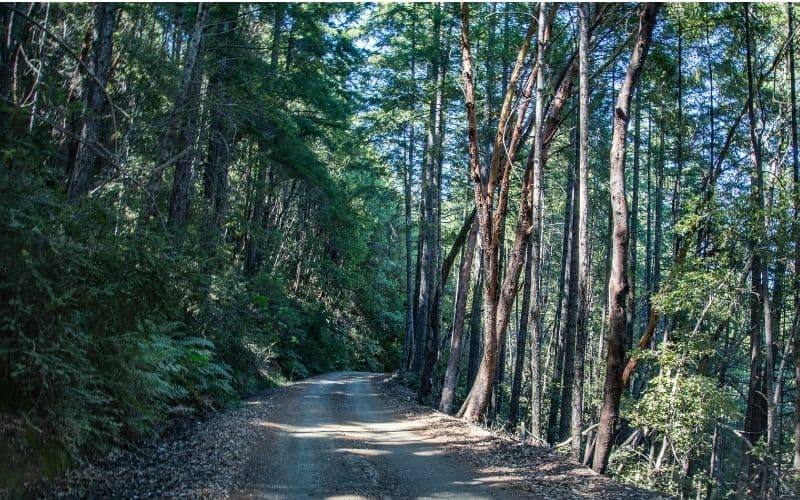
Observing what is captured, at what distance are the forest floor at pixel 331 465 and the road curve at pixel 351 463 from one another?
2 cm

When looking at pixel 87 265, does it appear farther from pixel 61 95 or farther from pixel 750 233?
pixel 750 233

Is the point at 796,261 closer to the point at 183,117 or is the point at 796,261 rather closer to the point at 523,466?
the point at 523,466

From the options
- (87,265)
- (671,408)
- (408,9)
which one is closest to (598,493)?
(671,408)

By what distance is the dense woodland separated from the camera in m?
6.26

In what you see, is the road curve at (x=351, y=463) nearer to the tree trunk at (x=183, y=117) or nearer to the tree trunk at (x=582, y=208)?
the tree trunk at (x=582, y=208)

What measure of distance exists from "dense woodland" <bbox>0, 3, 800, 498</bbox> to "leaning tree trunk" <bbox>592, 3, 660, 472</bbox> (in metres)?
0.04

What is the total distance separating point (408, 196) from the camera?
78.8ft

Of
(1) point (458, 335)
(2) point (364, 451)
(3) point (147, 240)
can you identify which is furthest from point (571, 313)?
(3) point (147, 240)

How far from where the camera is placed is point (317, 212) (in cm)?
2845

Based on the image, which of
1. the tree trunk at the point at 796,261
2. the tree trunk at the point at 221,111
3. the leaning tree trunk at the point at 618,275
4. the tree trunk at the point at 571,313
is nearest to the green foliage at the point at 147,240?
the tree trunk at the point at 221,111

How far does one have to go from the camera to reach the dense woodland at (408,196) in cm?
626

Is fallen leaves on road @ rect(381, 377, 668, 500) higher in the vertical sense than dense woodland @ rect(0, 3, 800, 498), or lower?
lower

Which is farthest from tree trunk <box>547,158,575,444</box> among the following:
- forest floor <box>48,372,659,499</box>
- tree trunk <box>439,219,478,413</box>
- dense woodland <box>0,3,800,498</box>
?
forest floor <box>48,372,659,499</box>

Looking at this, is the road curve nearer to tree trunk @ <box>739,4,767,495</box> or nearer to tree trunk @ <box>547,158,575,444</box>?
tree trunk @ <box>739,4,767,495</box>
